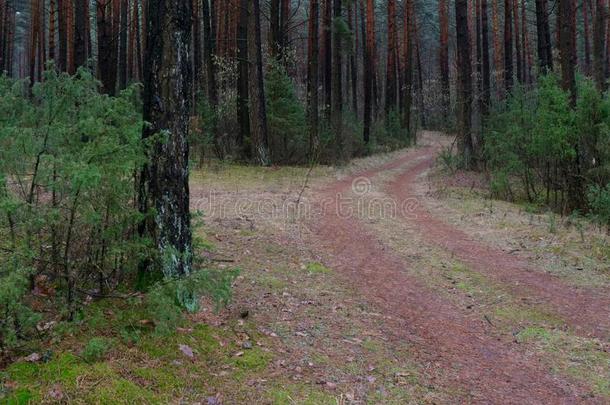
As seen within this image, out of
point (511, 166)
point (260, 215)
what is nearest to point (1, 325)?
point (260, 215)

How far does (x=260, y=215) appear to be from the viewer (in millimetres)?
10125

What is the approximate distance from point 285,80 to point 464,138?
6.02 meters

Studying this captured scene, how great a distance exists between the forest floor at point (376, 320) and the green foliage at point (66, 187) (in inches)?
16.8

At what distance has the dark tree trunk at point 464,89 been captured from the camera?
53.7 ft

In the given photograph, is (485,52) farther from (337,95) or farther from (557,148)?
(557,148)

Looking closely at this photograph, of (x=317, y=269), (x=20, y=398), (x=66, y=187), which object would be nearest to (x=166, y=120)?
(x=66, y=187)

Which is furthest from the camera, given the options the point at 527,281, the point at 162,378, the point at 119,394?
the point at 527,281

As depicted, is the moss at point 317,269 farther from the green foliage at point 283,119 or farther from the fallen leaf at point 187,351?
the green foliage at point 283,119

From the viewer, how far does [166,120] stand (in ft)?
15.1

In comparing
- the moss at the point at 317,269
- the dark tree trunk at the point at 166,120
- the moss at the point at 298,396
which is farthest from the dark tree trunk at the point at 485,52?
the moss at the point at 298,396

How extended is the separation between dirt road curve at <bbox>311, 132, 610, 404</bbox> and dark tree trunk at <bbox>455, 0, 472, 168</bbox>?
6.82 meters

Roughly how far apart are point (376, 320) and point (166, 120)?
117 inches

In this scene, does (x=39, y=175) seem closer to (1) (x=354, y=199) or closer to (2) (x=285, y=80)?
(1) (x=354, y=199)

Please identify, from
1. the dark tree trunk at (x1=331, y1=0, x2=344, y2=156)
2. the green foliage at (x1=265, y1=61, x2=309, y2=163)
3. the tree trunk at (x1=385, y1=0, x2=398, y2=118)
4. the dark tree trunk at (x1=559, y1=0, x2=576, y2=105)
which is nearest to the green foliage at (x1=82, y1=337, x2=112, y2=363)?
the dark tree trunk at (x1=559, y1=0, x2=576, y2=105)
